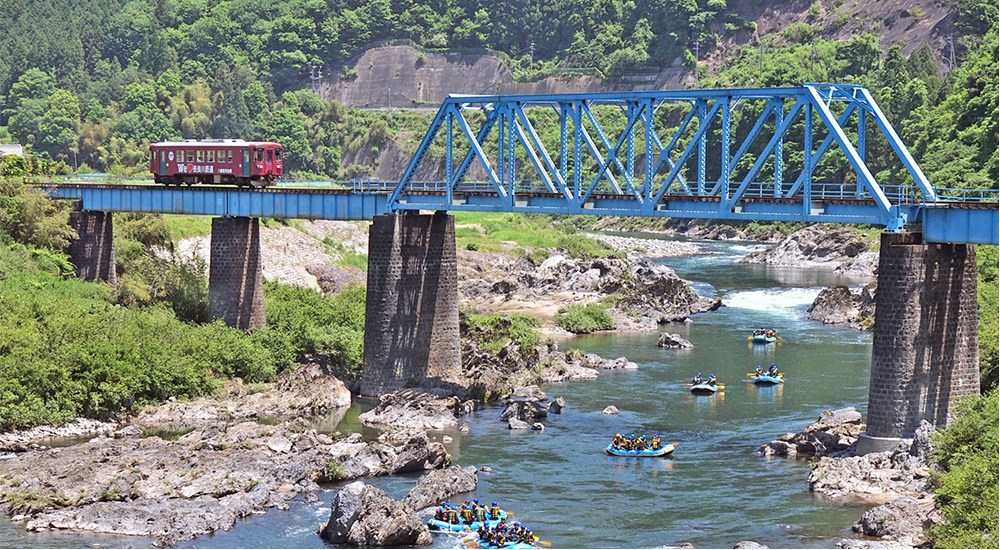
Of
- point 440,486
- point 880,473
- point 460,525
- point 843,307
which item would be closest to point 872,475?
point 880,473

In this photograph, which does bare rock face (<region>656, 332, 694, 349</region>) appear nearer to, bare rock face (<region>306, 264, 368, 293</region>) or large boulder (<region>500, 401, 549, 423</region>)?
large boulder (<region>500, 401, 549, 423</region>)

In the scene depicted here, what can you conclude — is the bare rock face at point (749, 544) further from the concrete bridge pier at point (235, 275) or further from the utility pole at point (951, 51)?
the utility pole at point (951, 51)

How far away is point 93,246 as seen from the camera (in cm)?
8188

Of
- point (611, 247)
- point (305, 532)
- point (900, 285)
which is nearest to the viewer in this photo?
point (305, 532)

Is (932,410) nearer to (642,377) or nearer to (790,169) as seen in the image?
(642,377)

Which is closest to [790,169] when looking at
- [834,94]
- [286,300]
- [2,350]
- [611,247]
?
[611,247]

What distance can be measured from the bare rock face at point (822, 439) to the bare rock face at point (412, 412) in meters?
14.3

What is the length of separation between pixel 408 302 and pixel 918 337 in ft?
85.5

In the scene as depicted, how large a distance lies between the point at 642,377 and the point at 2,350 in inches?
1215

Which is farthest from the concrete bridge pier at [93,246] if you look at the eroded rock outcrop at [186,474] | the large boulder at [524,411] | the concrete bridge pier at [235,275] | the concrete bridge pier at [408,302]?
the large boulder at [524,411]

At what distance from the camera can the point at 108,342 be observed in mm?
63219

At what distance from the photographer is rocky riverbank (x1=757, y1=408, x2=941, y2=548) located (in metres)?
42.5

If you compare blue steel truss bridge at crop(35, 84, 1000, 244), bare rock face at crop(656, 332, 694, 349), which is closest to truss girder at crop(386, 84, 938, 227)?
blue steel truss bridge at crop(35, 84, 1000, 244)

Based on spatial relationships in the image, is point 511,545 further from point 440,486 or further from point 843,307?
point 843,307
